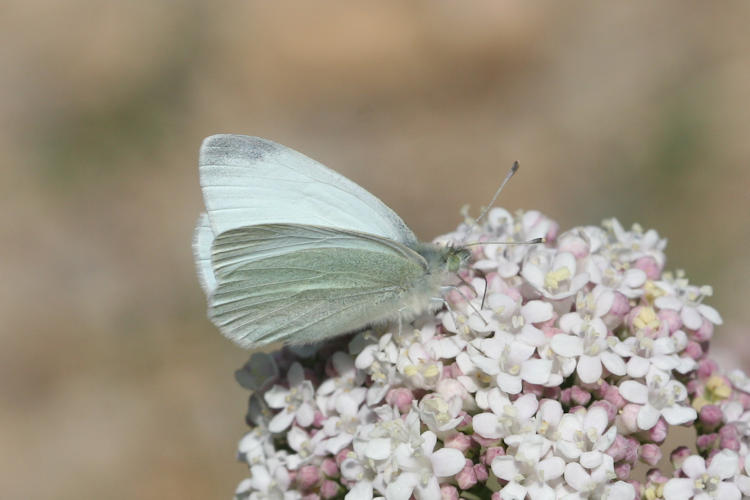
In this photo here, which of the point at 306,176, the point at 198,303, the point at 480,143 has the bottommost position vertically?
the point at 306,176

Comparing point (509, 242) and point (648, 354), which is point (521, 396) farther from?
point (509, 242)

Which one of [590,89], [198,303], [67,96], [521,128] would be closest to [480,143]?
[521,128]

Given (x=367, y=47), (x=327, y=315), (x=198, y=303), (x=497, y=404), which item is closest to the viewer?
(x=497, y=404)

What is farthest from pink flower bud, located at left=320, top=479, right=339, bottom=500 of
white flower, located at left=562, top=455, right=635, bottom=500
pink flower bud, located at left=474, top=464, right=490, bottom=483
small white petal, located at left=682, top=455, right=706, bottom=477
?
small white petal, located at left=682, top=455, right=706, bottom=477

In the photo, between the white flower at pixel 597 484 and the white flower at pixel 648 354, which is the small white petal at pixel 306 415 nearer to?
the white flower at pixel 597 484

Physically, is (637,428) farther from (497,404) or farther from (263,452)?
(263,452)

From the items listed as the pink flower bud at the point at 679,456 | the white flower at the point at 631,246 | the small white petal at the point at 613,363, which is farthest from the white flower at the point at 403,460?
the white flower at the point at 631,246

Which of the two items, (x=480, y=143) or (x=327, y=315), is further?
(x=480, y=143)
